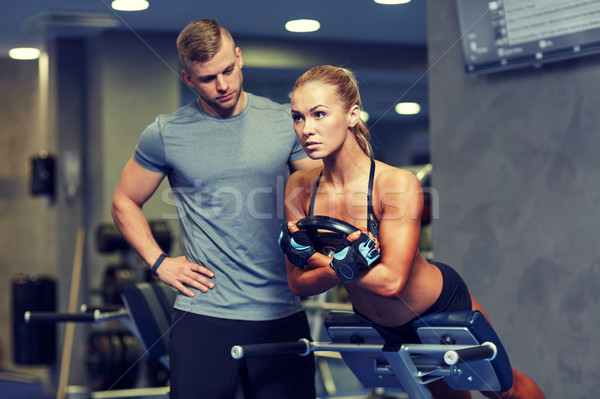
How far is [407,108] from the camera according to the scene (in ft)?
33.7

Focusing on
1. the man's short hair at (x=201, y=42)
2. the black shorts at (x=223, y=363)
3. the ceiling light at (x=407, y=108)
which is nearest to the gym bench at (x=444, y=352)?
the black shorts at (x=223, y=363)

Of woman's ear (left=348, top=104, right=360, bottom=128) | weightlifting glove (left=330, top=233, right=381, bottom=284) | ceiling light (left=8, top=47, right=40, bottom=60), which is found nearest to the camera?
weightlifting glove (left=330, top=233, right=381, bottom=284)

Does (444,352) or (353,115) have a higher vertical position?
(353,115)

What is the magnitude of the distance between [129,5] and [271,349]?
136 inches

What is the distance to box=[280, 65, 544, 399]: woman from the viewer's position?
5.83 ft

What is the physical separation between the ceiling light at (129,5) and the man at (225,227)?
2.70 metres

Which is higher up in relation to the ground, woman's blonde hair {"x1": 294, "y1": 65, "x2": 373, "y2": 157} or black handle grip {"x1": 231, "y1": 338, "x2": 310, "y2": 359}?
woman's blonde hair {"x1": 294, "y1": 65, "x2": 373, "y2": 157}

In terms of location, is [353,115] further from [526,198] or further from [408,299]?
[526,198]

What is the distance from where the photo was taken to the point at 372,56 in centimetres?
655

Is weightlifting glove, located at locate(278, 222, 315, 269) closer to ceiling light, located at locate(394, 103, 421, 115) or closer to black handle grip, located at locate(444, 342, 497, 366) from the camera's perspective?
black handle grip, located at locate(444, 342, 497, 366)

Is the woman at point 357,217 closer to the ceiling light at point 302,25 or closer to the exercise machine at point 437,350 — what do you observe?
the exercise machine at point 437,350

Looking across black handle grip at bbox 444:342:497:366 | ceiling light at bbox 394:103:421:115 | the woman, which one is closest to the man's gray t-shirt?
the woman

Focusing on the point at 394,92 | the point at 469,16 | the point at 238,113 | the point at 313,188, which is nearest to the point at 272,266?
the point at 313,188

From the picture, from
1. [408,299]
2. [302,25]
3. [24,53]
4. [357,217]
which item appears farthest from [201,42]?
[24,53]
